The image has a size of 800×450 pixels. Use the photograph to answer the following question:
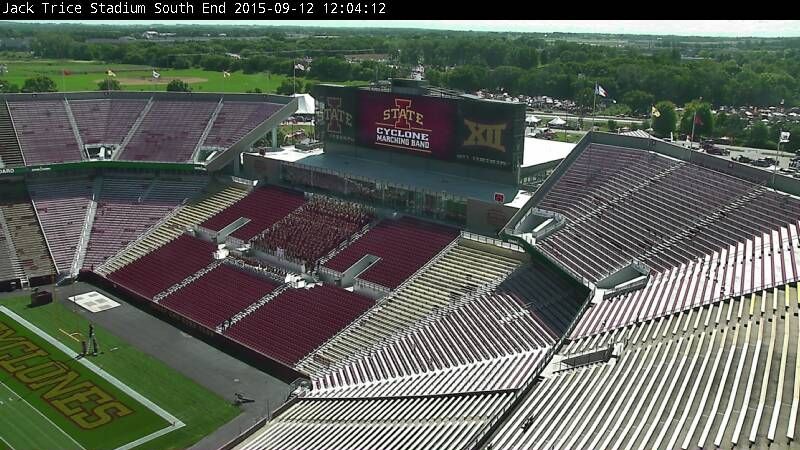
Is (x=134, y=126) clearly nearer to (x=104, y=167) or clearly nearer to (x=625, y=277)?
(x=104, y=167)

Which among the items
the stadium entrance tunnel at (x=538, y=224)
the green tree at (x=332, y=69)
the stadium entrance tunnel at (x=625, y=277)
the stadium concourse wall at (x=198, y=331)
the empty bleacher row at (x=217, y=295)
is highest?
the green tree at (x=332, y=69)

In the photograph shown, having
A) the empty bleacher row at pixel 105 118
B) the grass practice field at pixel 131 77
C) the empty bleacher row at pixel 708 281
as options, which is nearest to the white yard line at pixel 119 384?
the empty bleacher row at pixel 708 281

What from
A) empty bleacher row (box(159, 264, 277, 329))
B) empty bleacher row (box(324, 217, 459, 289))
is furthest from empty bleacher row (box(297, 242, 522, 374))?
empty bleacher row (box(159, 264, 277, 329))

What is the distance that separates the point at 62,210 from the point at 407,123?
84.8 ft

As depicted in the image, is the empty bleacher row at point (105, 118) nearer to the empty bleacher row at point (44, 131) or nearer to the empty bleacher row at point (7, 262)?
the empty bleacher row at point (44, 131)

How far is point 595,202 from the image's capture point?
3731cm

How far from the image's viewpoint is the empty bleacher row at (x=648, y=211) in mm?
30812

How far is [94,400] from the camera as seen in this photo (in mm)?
31141

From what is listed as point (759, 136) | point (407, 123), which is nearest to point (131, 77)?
point (407, 123)

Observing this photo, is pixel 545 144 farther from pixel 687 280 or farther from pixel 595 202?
pixel 687 280

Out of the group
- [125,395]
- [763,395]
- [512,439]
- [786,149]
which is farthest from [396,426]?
[786,149]

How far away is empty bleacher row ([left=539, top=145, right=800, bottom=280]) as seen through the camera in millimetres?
30812

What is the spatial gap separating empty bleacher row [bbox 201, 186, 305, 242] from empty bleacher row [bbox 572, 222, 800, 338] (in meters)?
23.7

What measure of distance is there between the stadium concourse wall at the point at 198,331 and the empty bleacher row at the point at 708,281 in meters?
14.1
